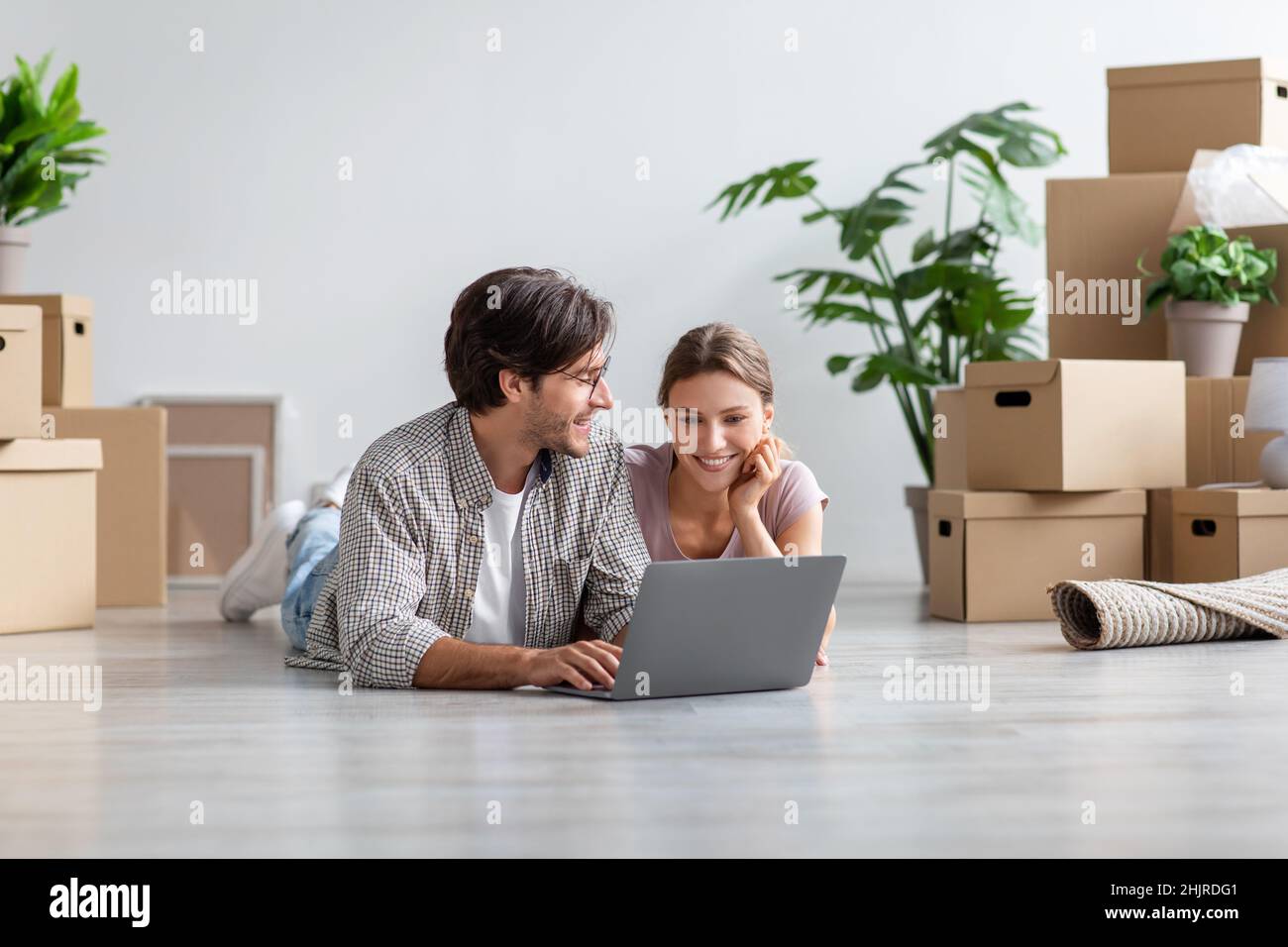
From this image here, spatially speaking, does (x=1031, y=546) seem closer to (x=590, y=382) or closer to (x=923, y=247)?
(x=923, y=247)

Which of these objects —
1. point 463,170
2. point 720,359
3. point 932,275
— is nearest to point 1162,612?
point 720,359

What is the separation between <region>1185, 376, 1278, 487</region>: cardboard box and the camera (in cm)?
348

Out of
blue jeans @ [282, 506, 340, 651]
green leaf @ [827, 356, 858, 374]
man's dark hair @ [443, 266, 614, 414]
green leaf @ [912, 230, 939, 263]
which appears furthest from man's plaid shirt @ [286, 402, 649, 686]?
green leaf @ [912, 230, 939, 263]

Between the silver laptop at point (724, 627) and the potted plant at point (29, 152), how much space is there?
2407mm

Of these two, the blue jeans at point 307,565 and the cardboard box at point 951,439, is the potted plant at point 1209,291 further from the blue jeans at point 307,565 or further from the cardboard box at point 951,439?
the blue jeans at point 307,565

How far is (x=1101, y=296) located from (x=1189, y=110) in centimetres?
55

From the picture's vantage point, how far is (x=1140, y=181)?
3.69 m

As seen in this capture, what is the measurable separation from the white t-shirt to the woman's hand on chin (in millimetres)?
323

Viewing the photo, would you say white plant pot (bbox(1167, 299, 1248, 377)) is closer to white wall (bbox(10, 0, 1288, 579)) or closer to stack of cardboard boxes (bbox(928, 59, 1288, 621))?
stack of cardboard boxes (bbox(928, 59, 1288, 621))

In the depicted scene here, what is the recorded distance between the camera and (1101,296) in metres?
3.68

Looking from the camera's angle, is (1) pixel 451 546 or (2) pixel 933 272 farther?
(2) pixel 933 272
